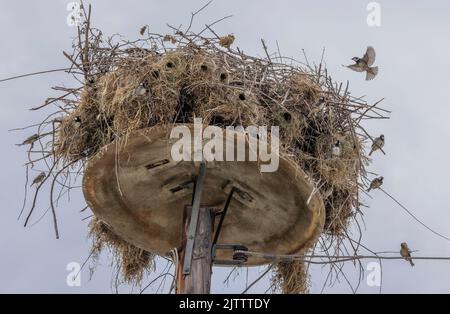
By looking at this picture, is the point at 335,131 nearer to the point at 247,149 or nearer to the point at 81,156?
the point at 247,149

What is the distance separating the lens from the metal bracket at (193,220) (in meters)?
6.72

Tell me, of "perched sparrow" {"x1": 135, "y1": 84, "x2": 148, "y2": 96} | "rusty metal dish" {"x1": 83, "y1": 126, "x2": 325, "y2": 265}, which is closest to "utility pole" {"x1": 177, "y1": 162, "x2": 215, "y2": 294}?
"rusty metal dish" {"x1": 83, "y1": 126, "x2": 325, "y2": 265}

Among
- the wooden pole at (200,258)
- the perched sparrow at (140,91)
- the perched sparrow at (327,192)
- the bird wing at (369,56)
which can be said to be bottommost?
the wooden pole at (200,258)

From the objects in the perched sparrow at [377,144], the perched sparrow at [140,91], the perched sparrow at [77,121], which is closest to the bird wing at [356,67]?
the perched sparrow at [377,144]

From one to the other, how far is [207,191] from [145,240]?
664 mm

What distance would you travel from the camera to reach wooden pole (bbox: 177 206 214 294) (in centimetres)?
661

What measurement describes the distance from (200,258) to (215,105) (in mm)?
1020

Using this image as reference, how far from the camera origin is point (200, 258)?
6820 millimetres

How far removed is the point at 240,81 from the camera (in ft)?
23.0

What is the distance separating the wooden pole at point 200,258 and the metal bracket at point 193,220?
4cm

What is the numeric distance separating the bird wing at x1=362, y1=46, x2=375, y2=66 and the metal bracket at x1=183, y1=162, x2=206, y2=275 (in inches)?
93.4

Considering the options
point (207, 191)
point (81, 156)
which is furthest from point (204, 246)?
point (81, 156)

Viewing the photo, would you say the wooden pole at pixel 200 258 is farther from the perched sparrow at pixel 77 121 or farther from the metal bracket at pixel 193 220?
the perched sparrow at pixel 77 121

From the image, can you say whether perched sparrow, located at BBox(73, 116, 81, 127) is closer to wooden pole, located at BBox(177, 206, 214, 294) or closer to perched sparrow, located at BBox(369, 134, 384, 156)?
wooden pole, located at BBox(177, 206, 214, 294)
